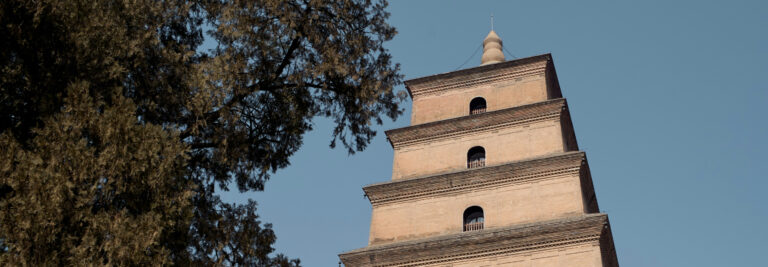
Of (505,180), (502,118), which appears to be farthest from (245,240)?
(502,118)

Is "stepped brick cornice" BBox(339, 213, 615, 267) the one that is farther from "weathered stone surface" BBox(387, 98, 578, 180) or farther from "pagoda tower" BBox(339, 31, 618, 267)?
"weathered stone surface" BBox(387, 98, 578, 180)

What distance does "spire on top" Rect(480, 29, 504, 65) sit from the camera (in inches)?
956

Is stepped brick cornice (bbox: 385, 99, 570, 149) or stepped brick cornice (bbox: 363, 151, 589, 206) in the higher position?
stepped brick cornice (bbox: 385, 99, 570, 149)

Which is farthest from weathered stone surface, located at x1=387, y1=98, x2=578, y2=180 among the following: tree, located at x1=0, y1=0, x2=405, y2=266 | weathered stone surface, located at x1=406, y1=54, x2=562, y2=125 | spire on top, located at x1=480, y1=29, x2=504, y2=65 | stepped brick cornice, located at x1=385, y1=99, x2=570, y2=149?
tree, located at x1=0, y1=0, x2=405, y2=266

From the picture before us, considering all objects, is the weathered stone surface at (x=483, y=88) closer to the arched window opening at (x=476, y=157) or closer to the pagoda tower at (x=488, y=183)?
the pagoda tower at (x=488, y=183)

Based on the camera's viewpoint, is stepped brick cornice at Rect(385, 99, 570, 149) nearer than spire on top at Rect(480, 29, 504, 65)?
Yes

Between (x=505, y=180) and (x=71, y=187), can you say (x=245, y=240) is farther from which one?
(x=505, y=180)

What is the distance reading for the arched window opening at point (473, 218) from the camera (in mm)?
19047

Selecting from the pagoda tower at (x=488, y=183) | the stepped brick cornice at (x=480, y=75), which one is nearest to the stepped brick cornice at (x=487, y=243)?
the pagoda tower at (x=488, y=183)

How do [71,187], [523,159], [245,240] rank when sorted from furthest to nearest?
[523,159], [245,240], [71,187]

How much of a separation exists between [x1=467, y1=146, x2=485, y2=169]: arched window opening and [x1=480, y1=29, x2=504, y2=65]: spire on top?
4.20 m

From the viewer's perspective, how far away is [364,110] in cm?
1241

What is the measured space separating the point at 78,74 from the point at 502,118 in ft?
42.9

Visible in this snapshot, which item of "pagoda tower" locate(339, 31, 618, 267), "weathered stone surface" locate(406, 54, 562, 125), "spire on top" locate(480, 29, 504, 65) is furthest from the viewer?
"spire on top" locate(480, 29, 504, 65)
